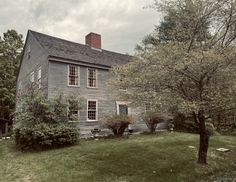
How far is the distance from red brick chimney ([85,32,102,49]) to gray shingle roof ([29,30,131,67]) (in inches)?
25.4

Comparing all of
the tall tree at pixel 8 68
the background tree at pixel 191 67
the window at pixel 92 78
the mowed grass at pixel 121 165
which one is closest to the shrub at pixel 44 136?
the mowed grass at pixel 121 165

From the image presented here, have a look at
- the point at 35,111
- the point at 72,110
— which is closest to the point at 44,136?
the point at 35,111

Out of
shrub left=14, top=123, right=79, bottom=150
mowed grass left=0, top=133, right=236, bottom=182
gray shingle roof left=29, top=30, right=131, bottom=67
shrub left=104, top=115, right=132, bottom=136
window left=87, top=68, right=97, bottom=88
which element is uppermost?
gray shingle roof left=29, top=30, right=131, bottom=67

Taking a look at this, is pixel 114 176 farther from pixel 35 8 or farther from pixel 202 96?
pixel 35 8

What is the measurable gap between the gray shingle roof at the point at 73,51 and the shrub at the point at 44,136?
5376mm

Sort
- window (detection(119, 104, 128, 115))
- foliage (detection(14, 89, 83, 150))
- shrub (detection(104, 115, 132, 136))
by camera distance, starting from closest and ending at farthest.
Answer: foliage (detection(14, 89, 83, 150))
shrub (detection(104, 115, 132, 136))
window (detection(119, 104, 128, 115))

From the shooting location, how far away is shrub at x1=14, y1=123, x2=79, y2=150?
12.1 meters

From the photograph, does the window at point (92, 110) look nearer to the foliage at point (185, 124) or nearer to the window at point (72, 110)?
the window at point (72, 110)

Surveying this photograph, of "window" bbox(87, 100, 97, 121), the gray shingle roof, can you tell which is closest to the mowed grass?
"window" bbox(87, 100, 97, 121)

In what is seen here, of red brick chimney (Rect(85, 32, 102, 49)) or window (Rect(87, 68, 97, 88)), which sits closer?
window (Rect(87, 68, 97, 88))

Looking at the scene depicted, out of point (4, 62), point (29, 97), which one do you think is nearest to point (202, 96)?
point (29, 97)

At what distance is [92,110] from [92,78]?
2.48 metres

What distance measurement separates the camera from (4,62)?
2448cm

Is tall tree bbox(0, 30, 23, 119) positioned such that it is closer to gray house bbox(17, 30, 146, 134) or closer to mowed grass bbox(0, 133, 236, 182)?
gray house bbox(17, 30, 146, 134)
